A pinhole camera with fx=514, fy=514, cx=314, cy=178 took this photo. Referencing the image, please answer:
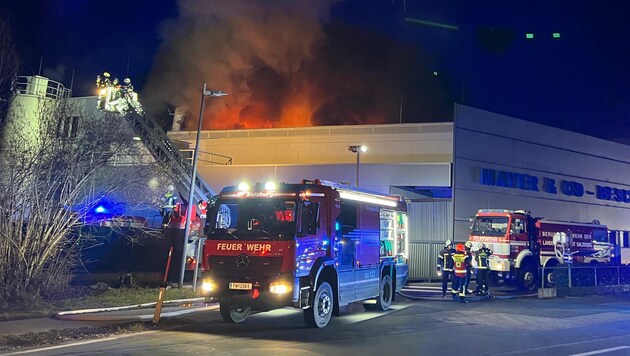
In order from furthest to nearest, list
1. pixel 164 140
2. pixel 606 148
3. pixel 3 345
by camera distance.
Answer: pixel 606 148, pixel 164 140, pixel 3 345

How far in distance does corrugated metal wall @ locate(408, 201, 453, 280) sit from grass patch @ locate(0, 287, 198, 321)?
13930mm

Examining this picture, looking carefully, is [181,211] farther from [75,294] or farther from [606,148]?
[606,148]

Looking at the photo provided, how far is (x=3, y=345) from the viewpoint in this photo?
7586 millimetres

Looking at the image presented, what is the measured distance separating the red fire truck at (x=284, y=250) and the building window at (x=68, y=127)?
502 centimetres

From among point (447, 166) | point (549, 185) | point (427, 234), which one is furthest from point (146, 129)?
point (549, 185)

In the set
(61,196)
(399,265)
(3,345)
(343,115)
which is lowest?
(3,345)

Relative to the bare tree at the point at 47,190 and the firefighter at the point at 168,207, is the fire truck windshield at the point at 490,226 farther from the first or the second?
the bare tree at the point at 47,190

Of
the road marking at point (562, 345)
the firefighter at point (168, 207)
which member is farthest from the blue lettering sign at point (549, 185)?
the firefighter at point (168, 207)

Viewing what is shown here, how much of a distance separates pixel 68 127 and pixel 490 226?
592 inches

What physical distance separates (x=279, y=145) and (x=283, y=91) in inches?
529

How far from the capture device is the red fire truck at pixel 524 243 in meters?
19.2

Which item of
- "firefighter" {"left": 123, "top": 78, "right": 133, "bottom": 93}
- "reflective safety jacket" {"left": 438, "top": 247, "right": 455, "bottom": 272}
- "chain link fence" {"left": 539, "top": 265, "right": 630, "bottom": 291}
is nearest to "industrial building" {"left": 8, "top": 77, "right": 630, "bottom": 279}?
"chain link fence" {"left": 539, "top": 265, "right": 630, "bottom": 291}

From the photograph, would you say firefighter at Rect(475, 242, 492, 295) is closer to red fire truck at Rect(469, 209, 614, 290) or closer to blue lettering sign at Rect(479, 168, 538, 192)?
red fire truck at Rect(469, 209, 614, 290)

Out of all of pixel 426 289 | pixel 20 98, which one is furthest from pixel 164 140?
pixel 426 289
